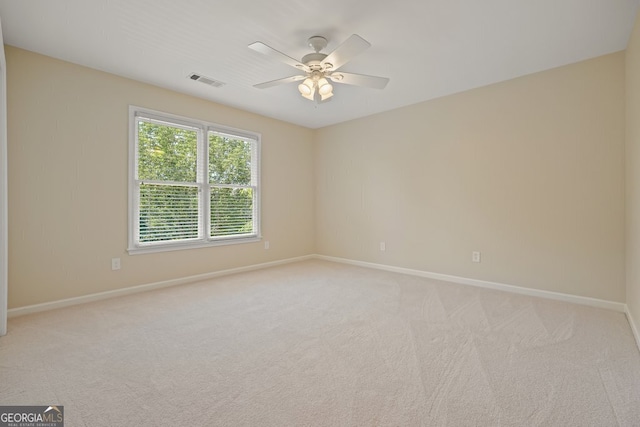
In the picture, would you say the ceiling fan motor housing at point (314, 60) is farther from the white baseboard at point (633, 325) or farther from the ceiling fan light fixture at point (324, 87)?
the white baseboard at point (633, 325)

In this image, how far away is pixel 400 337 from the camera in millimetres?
2350

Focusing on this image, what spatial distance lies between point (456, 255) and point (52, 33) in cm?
493

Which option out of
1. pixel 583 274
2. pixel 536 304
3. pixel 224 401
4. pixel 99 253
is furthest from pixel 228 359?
pixel 583 274

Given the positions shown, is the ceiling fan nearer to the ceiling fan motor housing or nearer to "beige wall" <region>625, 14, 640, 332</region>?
the ceiling fan motor housing

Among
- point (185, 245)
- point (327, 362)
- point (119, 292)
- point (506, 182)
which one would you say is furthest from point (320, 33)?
point (119, 292)

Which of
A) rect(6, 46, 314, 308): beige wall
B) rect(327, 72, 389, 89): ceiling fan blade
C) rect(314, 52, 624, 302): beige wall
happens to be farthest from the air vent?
rect(314, 52, 624, 302): beige wall

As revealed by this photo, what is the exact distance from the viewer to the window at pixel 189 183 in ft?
11.9

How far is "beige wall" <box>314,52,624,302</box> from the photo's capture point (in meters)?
3.01

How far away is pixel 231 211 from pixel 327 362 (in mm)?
3142

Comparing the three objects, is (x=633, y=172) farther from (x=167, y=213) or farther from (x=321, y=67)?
(x=167, y=213)

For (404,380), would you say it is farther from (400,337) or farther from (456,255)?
(456,255)

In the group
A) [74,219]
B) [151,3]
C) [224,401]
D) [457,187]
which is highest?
[151,3]

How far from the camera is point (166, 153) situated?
3.85m

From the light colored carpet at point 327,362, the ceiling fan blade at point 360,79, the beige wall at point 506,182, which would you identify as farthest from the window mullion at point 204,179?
the beige wall at point 506,182
